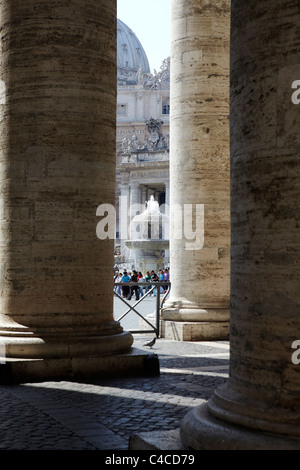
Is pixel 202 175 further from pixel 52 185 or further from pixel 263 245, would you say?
pixel 263 245

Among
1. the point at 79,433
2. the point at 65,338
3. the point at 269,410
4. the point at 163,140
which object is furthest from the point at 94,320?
the point at 163,140

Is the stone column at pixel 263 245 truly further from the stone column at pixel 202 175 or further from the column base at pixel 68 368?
the stone column at pixel 202 175

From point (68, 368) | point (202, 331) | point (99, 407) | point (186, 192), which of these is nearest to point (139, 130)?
point (186, 192)

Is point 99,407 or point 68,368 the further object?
point 68,368

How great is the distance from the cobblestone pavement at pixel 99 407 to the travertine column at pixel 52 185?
35.9 inches

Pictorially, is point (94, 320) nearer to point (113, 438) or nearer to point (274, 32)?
point (113, 438)

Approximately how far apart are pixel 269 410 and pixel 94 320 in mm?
6257

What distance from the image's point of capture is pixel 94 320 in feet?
36.7

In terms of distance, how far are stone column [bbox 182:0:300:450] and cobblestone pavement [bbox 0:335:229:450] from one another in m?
1.96

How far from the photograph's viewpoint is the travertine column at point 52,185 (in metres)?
10.9

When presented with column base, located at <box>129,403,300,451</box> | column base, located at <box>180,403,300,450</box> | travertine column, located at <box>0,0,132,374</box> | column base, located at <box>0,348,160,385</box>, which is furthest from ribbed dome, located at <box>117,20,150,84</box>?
column base, located at <box>180,403,300,450</box>

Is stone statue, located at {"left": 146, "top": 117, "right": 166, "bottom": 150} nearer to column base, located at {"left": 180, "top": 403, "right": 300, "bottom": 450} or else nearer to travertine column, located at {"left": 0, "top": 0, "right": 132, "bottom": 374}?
travertine column, located at {"left": 0, "top": 0, "right": 132, "bottom": 374}

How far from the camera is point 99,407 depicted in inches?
348

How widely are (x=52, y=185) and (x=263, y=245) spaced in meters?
6.17
